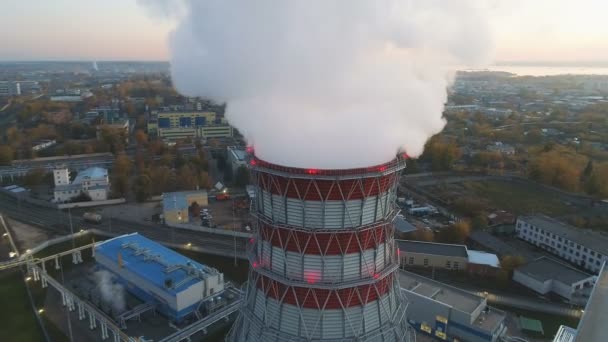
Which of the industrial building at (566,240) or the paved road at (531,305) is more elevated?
the industrial building at (566,240)

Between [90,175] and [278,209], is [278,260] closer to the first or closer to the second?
[278,209]

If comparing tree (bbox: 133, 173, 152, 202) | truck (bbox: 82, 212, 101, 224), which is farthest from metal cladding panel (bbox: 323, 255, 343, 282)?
tree (bbox: 133, 173, 152, 202)

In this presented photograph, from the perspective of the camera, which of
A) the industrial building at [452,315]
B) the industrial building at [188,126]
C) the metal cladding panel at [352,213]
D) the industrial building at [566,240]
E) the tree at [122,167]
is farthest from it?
the industrial building at [188,126]

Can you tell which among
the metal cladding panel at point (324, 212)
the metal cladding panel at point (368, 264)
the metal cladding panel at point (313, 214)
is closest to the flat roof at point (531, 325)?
the metal cladding panel at point (368, 264)

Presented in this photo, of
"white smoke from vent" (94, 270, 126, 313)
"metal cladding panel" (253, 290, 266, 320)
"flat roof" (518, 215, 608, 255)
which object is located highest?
"metal cladding panel" (253, 290, 266, 320)

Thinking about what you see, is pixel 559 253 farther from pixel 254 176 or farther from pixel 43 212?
pixel 43 212

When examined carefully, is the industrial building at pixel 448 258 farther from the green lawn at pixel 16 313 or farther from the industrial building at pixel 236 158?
the industrial building at pixel 236 158

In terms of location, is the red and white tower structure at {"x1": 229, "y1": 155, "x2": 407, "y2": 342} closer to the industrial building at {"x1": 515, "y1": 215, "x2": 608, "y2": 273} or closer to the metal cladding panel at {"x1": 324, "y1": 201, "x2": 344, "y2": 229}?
the metal cladding panel at {"x1": 324, "y1": 201, "x2": 344, "y2": 229}
